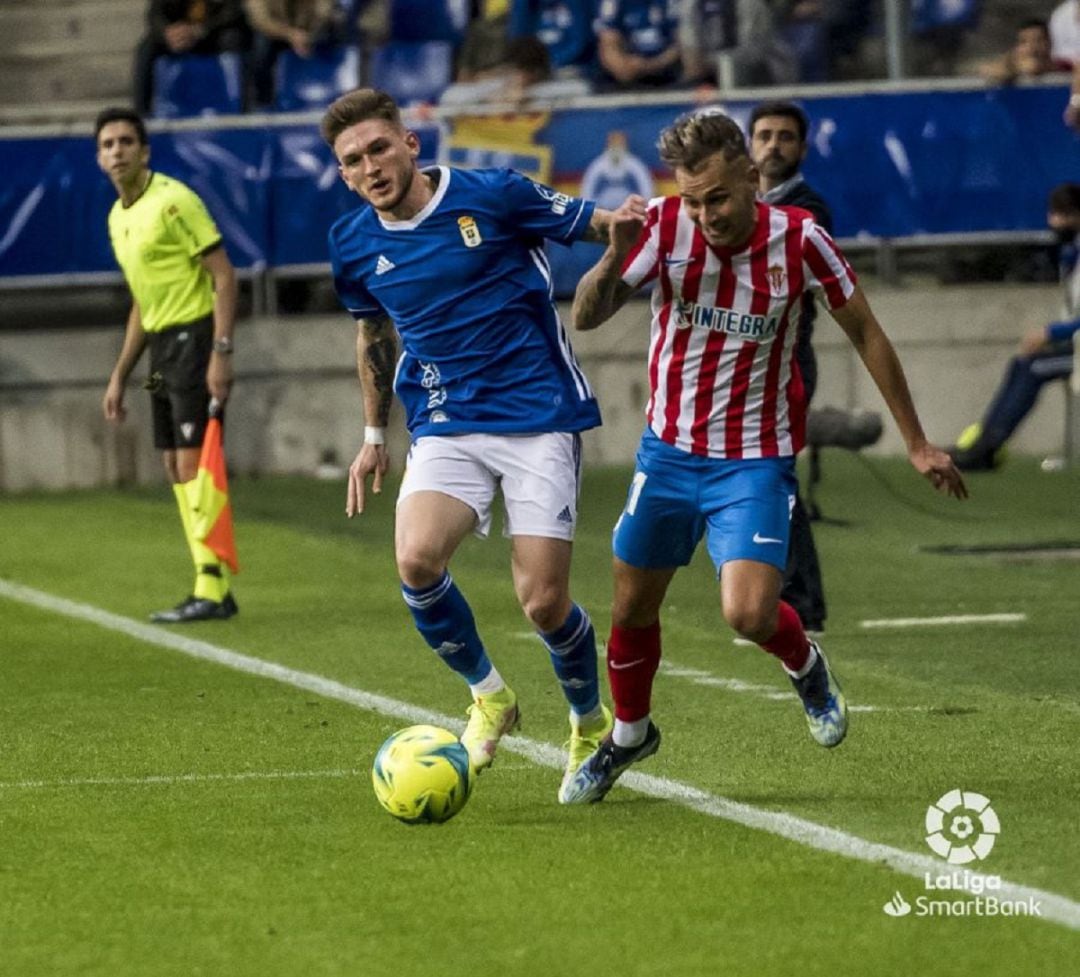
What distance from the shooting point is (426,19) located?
20531 millimetres

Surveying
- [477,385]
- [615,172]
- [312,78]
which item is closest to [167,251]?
[477,385]

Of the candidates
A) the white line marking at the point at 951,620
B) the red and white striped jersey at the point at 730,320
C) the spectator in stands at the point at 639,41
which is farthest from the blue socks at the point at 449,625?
the spectator in stands at the point at 639,41

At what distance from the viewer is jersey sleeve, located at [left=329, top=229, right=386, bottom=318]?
7.73 m

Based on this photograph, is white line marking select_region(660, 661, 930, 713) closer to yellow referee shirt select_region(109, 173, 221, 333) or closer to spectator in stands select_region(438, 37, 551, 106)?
yellow referee shirt select_region(109, 173, 221, 333)

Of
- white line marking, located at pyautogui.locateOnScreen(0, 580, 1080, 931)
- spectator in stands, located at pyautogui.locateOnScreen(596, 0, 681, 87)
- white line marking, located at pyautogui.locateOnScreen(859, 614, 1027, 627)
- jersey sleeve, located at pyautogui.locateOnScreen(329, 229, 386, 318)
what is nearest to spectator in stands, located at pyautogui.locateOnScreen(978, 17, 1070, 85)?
spectator in stands, located at pyautogui.locateOnScreen(596, 0, 681, 87)

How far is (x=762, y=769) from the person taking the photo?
7746 millimetres

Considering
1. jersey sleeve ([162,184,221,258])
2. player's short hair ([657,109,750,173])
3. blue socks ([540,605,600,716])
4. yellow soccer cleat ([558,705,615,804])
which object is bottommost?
yellow soccer cleat ([558,705,615,804])

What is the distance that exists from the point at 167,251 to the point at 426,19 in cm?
886

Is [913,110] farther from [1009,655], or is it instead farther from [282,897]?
[282,897]

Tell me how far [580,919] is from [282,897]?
0.76 m

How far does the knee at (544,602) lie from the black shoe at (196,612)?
4.75 meters

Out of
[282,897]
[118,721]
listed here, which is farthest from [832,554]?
[282,897]

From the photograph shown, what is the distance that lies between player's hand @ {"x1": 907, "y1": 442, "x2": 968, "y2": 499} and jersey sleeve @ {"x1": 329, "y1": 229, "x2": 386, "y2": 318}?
171cm

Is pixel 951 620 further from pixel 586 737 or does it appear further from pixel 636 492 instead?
pixel 636 492
